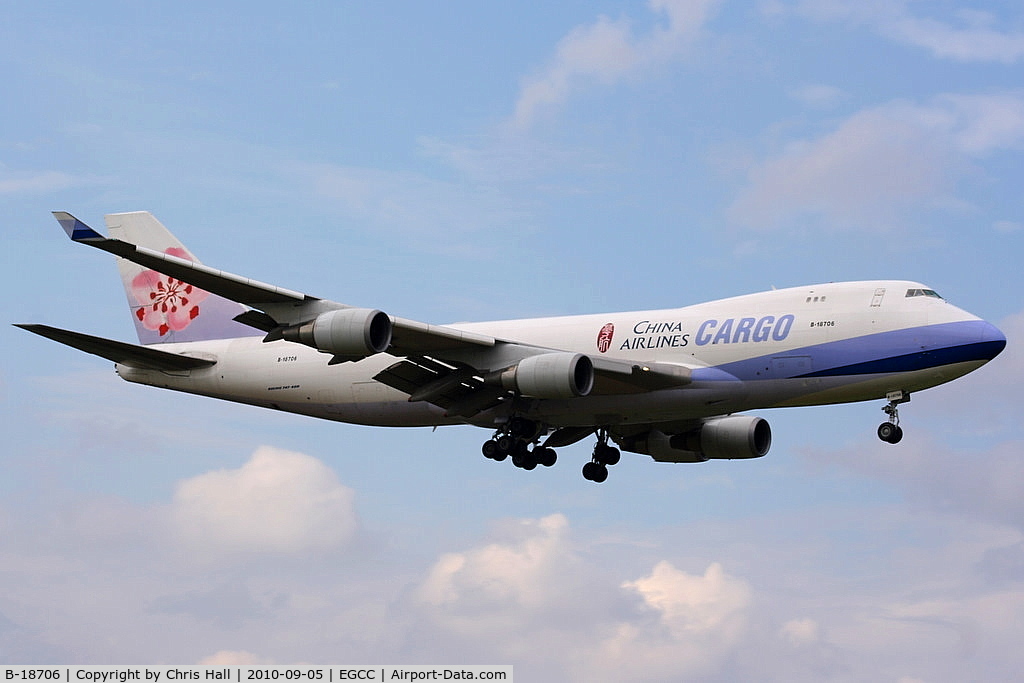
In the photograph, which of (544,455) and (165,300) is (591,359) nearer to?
(544,455)

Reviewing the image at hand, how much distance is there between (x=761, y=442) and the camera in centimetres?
4478

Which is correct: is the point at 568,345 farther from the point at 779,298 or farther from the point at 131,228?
the point at 131,228

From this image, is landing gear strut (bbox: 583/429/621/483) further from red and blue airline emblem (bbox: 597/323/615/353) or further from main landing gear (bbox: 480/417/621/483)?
red and blue airline emblem (bbox: 597/323/615/353)

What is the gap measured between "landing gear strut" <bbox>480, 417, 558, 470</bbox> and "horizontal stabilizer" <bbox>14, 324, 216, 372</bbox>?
32.1ft

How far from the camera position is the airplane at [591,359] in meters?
36.3

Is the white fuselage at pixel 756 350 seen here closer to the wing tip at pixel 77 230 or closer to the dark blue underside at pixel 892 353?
the dark blue underside at pixel 892 353

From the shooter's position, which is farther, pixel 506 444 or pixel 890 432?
pixel 506 444

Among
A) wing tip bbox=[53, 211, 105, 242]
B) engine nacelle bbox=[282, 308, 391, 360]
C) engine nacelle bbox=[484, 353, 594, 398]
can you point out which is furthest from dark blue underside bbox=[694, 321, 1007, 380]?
wing tip bbox=[53, 211, 105, 242]

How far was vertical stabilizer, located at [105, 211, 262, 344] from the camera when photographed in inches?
1832

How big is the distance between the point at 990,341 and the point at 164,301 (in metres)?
25.8

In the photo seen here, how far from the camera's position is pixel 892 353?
1487 inches

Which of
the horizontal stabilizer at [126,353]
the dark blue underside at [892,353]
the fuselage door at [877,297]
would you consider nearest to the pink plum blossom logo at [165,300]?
the horizontal stabilizer at [126,353]

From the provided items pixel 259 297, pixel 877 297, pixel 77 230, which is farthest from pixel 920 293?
pixel 77 230

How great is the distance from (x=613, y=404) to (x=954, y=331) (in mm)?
9184
